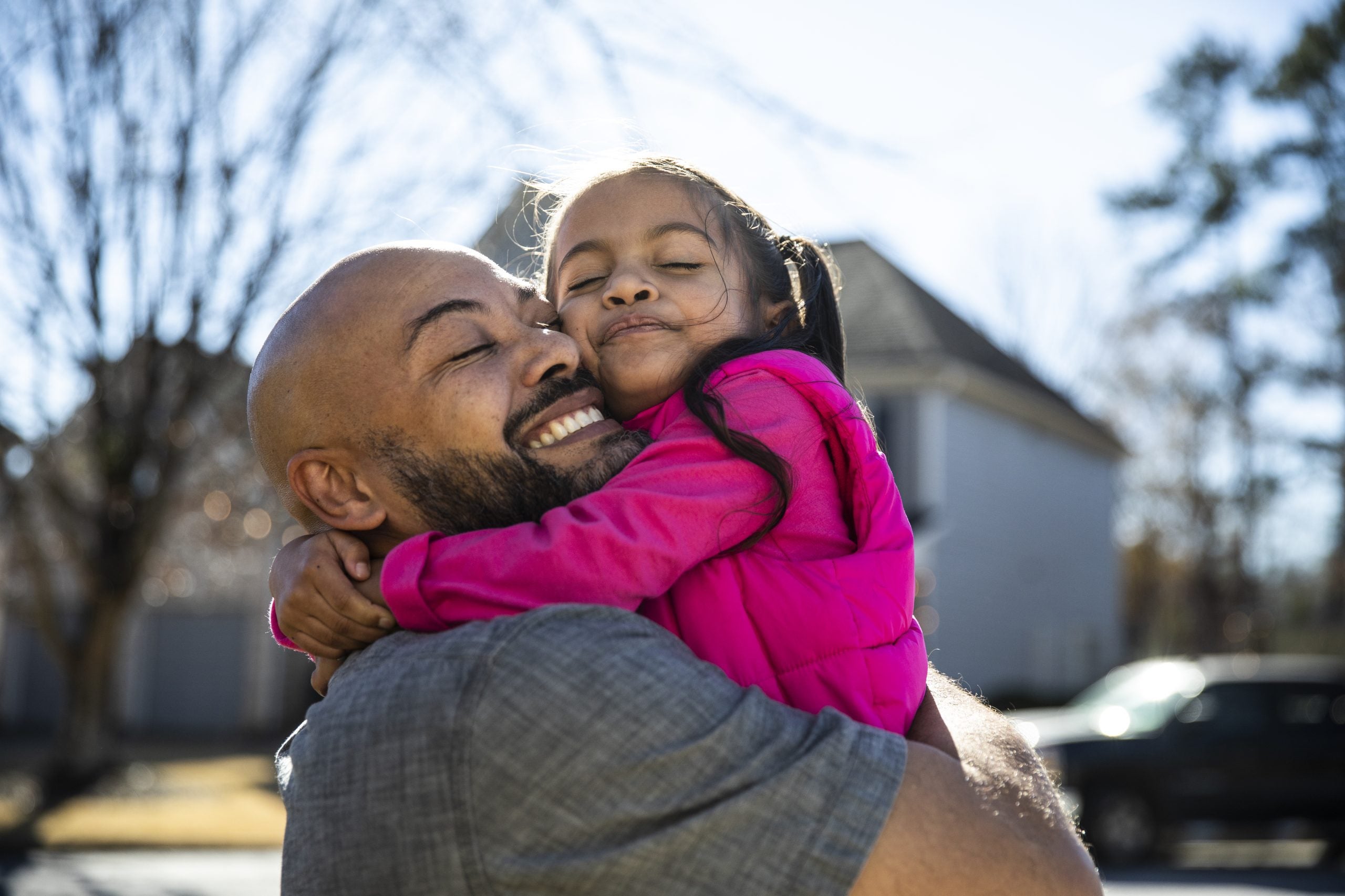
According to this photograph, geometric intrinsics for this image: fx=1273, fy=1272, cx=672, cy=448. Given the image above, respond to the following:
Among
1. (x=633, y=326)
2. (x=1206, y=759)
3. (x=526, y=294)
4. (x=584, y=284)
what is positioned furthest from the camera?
(x=1206, y=759)

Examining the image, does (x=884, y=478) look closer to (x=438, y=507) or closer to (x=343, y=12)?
(x=438, y=507)

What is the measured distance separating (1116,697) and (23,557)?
11781 mm

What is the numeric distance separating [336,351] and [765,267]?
0.98 m

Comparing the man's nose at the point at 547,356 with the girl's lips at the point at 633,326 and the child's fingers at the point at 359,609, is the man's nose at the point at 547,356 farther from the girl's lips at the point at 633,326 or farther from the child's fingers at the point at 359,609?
the child's fingers at the point at 359,609

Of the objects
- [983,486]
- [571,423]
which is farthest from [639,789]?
[983,486]

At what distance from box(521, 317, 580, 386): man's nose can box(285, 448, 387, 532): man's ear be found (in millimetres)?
301

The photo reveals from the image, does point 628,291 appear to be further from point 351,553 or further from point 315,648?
point 315,648

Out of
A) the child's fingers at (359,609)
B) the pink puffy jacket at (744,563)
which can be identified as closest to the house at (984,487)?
the pink puffy jacket at (744,563)

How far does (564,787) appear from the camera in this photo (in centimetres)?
142

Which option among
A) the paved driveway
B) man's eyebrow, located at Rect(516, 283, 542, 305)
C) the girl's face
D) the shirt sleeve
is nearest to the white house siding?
the paved driveway

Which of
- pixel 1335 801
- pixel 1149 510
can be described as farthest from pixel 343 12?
pixel 1149 510

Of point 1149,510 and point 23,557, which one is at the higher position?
point 23,557

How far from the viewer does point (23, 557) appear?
14094 mm

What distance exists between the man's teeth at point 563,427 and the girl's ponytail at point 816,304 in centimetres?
53
